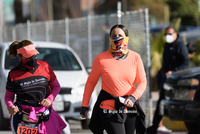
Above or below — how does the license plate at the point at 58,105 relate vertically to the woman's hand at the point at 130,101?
below

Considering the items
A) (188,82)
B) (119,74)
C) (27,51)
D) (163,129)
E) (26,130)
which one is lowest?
(163,129)

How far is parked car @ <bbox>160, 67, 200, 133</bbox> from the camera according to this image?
5680mm

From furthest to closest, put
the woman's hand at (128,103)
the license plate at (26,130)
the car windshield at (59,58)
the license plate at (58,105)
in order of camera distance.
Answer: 1. the car windshield at (59,58)
2. the license plate at (58,105)
3. the license plate at (26,130)
4. the woman's hand at (128,103)

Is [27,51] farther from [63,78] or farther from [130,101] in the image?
[63,78]

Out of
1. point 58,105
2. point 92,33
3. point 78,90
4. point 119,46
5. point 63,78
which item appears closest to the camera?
point 119,46

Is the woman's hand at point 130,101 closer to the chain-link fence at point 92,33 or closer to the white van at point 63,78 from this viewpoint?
the white van at point 63,78

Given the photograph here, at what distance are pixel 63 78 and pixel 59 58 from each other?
1.06 meters

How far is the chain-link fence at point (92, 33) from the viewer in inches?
340

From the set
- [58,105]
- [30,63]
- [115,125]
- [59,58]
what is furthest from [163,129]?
[30,63]

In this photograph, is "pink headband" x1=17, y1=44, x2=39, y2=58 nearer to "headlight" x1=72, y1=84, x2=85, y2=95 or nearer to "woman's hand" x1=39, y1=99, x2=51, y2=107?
"woman's hand" x1=39, y1=99, x2=51, y2=107

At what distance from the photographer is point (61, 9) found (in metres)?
23.4

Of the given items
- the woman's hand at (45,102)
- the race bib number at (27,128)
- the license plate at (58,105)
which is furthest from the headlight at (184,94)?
the race bib number at (27,128)

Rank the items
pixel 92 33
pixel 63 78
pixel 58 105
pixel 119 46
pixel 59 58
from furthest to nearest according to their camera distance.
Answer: pixel 92 33 < pixel 59 58 < pixel 63 78 < pixel 58 105 < pixel 119 46

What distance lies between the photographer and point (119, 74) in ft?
13.1
